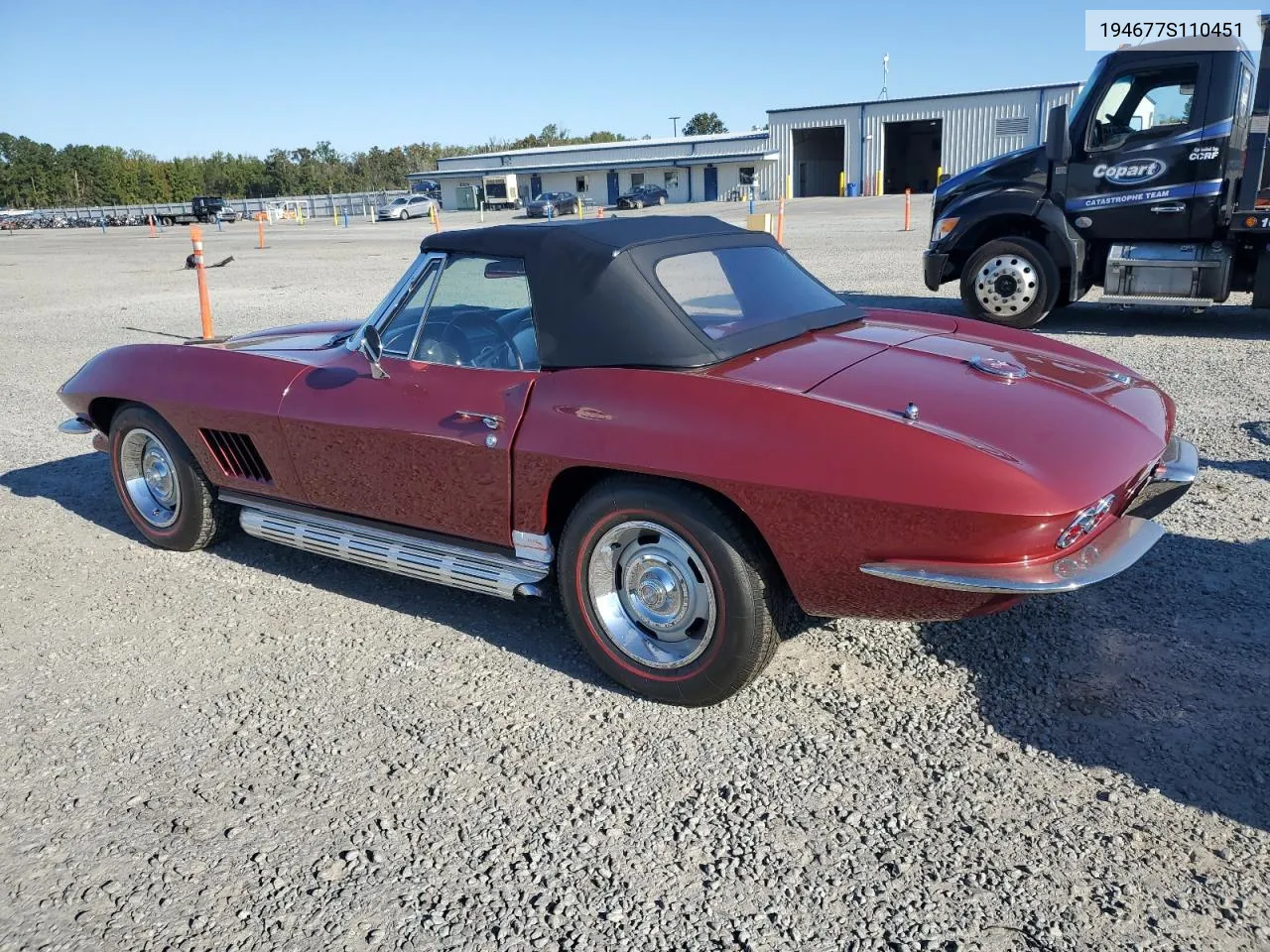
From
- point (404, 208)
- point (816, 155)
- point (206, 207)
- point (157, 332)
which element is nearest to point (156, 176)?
point (206, 207)

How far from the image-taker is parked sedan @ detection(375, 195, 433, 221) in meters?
53.2

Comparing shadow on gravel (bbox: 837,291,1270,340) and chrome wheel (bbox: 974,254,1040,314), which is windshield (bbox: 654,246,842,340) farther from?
chrome wheel (bbox: 974,254,1040,314)

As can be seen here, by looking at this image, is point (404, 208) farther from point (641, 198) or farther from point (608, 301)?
point (608, 301)

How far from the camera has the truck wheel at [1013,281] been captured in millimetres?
9242

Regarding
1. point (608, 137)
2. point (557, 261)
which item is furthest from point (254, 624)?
point (608, 137)

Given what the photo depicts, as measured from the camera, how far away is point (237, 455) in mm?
4188

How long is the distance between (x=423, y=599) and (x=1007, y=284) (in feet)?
24.1

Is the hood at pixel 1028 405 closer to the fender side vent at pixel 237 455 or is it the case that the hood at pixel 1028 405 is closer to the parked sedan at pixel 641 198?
the fender side vent at pixel 237 455

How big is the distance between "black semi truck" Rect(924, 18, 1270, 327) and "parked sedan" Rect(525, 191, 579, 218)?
125 ft

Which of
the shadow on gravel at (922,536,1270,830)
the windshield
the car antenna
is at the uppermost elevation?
the windshield

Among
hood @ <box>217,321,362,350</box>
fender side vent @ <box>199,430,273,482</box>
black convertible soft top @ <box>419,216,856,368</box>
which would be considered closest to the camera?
black convertible soft top @ <box>419,216,856,368</box>

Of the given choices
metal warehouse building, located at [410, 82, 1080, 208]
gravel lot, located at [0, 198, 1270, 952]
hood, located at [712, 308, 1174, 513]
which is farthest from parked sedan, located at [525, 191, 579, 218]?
hood, located at [712, 308, 1174, 513]

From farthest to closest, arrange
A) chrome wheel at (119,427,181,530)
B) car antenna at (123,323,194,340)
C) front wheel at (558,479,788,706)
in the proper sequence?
car antenna at (123,323,194,340)
chrome wheel at (119,427,181,530)
front wheel at (558,479,788,706)

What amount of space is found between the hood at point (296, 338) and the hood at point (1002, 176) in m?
6.84
